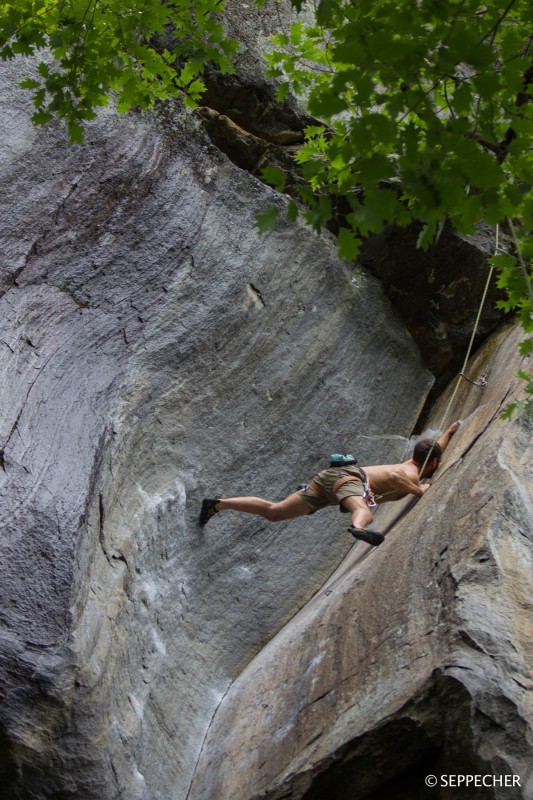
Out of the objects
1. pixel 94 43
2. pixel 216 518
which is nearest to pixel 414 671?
pixel 216 518

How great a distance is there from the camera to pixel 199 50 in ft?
17.3

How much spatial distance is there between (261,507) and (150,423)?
1306 mm

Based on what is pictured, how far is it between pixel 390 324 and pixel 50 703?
5.88 metres

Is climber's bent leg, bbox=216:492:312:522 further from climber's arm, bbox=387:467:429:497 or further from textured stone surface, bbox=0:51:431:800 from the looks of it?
climber's arm, bbox=387:467:429:497

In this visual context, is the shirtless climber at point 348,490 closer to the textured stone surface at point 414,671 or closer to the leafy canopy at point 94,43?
the textured stone surface at point 414,671

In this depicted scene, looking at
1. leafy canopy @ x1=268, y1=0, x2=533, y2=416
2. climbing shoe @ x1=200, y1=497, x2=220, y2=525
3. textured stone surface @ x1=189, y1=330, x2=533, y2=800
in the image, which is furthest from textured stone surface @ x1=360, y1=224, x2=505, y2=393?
leafy canopy @ x1=268, y1=0, x2=533, y2=416

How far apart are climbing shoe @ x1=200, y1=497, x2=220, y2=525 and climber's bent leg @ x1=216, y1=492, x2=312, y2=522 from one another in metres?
0.04

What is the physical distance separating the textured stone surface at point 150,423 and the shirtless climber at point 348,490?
369 millimetres

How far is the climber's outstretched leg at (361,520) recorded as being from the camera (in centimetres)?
653

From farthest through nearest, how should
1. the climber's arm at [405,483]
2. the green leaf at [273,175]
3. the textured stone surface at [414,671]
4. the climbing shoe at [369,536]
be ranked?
1. the climber's arm at [405,483]
2. the climbing shoe at [369,536]
3. the textured stone surface at [414,671]
4. the green leaf at [273,175]

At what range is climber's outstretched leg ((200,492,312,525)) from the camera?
7.48m

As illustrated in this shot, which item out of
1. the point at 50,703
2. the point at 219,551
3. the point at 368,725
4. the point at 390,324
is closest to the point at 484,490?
the point at 368,725

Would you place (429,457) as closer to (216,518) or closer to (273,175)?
(216,518)

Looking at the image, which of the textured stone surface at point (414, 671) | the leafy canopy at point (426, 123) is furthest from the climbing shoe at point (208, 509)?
the leafy canopy at point (426, 123)
